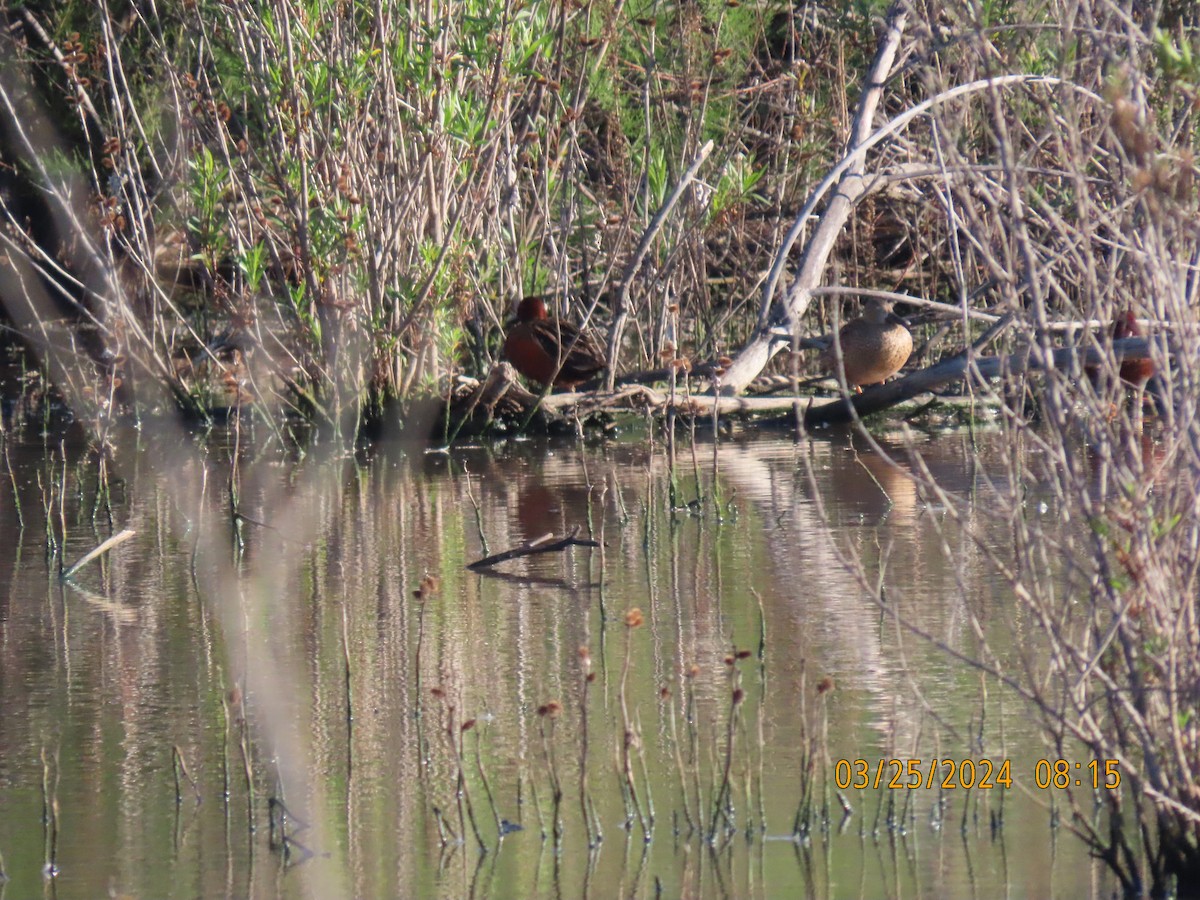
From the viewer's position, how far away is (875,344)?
11.7 metres

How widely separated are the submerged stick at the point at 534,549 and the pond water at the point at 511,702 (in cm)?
6

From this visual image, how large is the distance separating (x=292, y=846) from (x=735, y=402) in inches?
300

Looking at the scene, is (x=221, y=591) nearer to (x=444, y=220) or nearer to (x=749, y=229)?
(x=444, y=220)

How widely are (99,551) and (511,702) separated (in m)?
2.84

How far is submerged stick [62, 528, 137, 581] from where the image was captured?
24.0ft

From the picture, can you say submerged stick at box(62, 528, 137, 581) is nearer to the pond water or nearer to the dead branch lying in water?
the pond water

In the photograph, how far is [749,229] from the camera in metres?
14.9

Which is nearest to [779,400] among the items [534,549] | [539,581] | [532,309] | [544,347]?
[544,347]

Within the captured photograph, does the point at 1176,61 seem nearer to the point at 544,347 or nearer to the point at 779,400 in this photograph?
the point at 544,347
